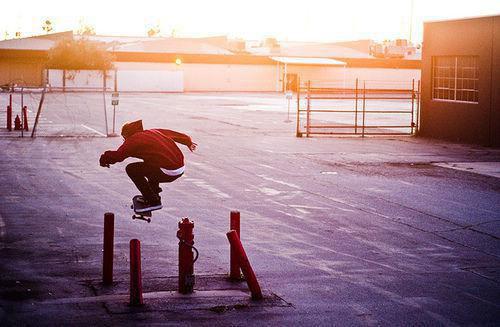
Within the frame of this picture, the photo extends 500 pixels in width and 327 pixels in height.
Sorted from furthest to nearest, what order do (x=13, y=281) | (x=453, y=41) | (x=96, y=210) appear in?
(x=453, y=41)
(x=96, y=210)
(x=13, y=281)

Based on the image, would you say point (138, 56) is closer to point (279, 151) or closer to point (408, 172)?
point (279, 151)

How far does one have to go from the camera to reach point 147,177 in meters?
11.1

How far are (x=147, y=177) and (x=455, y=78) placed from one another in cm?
2522

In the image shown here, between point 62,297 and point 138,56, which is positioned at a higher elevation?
point 138,56

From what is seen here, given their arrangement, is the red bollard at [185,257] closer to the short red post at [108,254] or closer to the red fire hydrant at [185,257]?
the red fire hydrant at [185,257]

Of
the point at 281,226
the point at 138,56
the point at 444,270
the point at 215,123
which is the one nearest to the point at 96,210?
the point at 281,226

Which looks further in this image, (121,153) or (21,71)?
(21,71)

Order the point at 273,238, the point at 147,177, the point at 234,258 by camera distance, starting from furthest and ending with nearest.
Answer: the point at 273,238, the point at 147,177, the point at 234,258

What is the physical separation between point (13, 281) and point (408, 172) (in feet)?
46.4

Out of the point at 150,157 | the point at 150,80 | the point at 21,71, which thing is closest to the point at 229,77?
the point at 150,80

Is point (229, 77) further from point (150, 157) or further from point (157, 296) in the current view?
point (157, 296)

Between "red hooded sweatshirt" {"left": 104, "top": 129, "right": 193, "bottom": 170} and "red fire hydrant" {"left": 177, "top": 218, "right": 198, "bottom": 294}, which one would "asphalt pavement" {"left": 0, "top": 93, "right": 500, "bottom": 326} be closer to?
"red fire hydrant" {"left": 177, "top": 218, "right": 198, "bottom": 294}

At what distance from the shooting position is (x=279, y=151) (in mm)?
28266

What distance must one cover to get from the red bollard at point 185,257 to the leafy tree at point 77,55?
7290 centimetres
